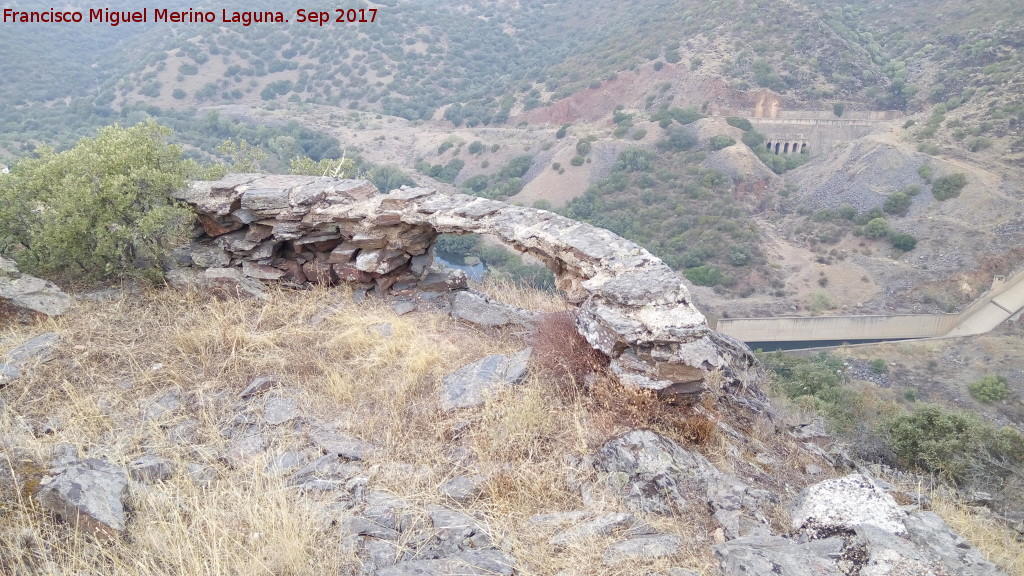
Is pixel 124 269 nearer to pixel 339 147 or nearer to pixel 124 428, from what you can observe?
pixel 124 428

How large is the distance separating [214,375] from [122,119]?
46.1 metres

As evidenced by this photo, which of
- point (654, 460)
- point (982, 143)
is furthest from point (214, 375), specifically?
point (982, 143)

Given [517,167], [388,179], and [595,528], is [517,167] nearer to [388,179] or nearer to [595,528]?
[388,179]

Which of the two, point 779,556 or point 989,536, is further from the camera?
point 989,536

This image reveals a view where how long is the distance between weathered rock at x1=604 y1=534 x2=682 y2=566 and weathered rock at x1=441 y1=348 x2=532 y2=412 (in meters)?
1.62

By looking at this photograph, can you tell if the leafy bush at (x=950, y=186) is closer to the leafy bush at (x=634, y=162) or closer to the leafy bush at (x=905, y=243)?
the leafy bush at (x=905, y=243)

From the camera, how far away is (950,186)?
3014cm

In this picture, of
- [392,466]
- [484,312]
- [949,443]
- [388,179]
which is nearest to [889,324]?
[949,443]

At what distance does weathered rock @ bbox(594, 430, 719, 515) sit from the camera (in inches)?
136

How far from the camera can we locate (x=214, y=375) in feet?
15.9

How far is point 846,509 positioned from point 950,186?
34.7 meters

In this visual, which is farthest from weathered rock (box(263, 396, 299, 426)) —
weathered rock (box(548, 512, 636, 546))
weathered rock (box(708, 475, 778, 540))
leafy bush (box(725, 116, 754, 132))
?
leafy bush (box(725, 116, 754, 132))

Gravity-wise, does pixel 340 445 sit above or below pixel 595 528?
below

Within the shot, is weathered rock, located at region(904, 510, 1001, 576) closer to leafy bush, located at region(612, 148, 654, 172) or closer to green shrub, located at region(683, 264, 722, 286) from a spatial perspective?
green shrub, located at region(683, 264, 722, 286)
